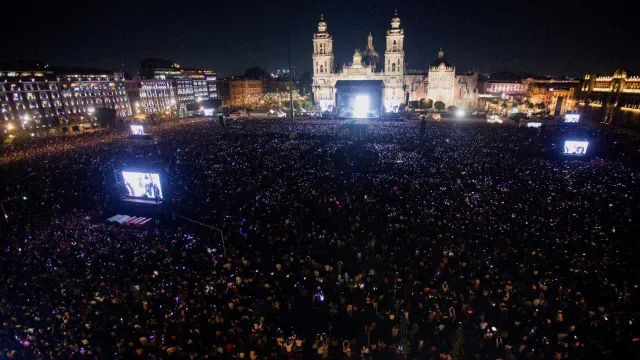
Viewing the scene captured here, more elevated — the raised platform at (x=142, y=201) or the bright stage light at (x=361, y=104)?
the bright stage light at (x=361, y=104)

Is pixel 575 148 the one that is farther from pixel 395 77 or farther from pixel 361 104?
pixel 395 77

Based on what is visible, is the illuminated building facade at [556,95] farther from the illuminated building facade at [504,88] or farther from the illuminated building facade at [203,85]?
the illuminated building facade at [203,85]

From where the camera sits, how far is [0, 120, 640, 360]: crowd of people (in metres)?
6.96

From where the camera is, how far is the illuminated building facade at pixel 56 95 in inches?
2120

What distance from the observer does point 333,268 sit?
31.3 feet

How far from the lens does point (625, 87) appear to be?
165 ft

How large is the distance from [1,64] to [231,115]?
40.6 metres

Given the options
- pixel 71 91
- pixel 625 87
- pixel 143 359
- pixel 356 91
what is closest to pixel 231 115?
pixel 356 91

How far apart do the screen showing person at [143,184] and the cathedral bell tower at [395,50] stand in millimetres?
67092

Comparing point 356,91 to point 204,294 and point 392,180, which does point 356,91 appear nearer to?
point 392,180

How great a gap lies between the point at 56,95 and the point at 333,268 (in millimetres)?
74068

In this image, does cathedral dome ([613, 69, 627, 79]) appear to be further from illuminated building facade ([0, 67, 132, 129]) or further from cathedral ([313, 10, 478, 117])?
illuminated building facade ([0, 67, 132, 129])

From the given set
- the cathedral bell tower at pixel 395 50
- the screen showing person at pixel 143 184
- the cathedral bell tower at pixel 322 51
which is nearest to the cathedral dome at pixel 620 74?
the cathedral bell tower at pixel 395 50

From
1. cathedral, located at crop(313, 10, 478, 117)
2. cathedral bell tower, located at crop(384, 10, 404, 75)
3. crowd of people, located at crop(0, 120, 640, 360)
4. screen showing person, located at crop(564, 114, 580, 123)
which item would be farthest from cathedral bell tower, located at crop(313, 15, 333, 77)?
crowd of people, located at crop(0, 120, 640, 360)
